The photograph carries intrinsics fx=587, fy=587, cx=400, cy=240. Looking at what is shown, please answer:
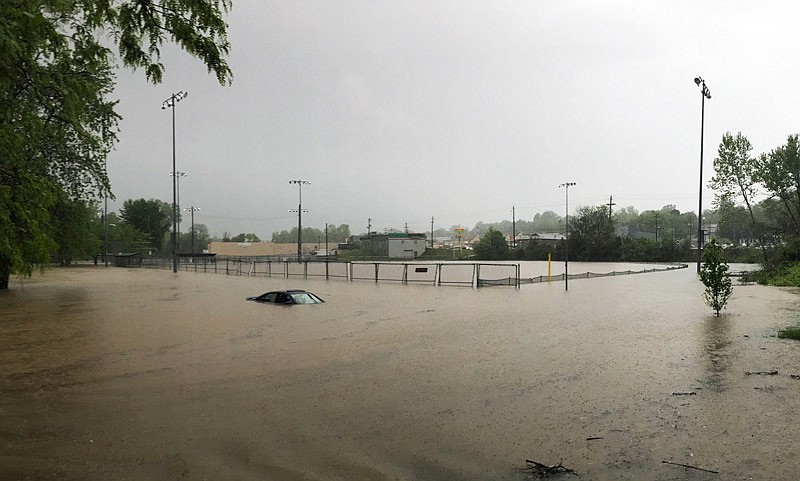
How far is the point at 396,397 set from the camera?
8984 mm

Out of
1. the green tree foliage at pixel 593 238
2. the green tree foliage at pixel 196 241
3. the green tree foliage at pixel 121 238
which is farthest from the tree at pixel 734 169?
the green tree foliage at pixel 196 241

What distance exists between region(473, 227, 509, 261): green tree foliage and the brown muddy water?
74.7 metres

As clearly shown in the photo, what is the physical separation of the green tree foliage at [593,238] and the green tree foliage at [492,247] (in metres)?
10.5

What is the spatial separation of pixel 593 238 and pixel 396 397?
87.7m

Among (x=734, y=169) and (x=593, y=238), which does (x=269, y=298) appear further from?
(x=593, y=238)

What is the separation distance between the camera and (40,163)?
26516 millimetres

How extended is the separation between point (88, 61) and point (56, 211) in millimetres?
Answer: 29737

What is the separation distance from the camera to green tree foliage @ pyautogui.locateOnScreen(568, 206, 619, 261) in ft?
294

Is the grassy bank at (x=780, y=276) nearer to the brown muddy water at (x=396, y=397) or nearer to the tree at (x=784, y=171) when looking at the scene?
the tree at (x=784, y=171)

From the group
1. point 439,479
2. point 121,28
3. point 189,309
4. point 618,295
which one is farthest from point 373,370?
point 618,295

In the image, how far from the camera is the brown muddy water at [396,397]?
623 cm

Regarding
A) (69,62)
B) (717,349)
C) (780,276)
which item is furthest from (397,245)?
(69,62)

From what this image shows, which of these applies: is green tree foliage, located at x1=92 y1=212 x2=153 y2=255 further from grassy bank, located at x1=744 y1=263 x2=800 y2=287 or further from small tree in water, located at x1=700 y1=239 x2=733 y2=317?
small tree in water, located at x1=700 y1=239 x2=733 y2=317

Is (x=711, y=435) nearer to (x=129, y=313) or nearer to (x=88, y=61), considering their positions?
(x=88, y=61)
